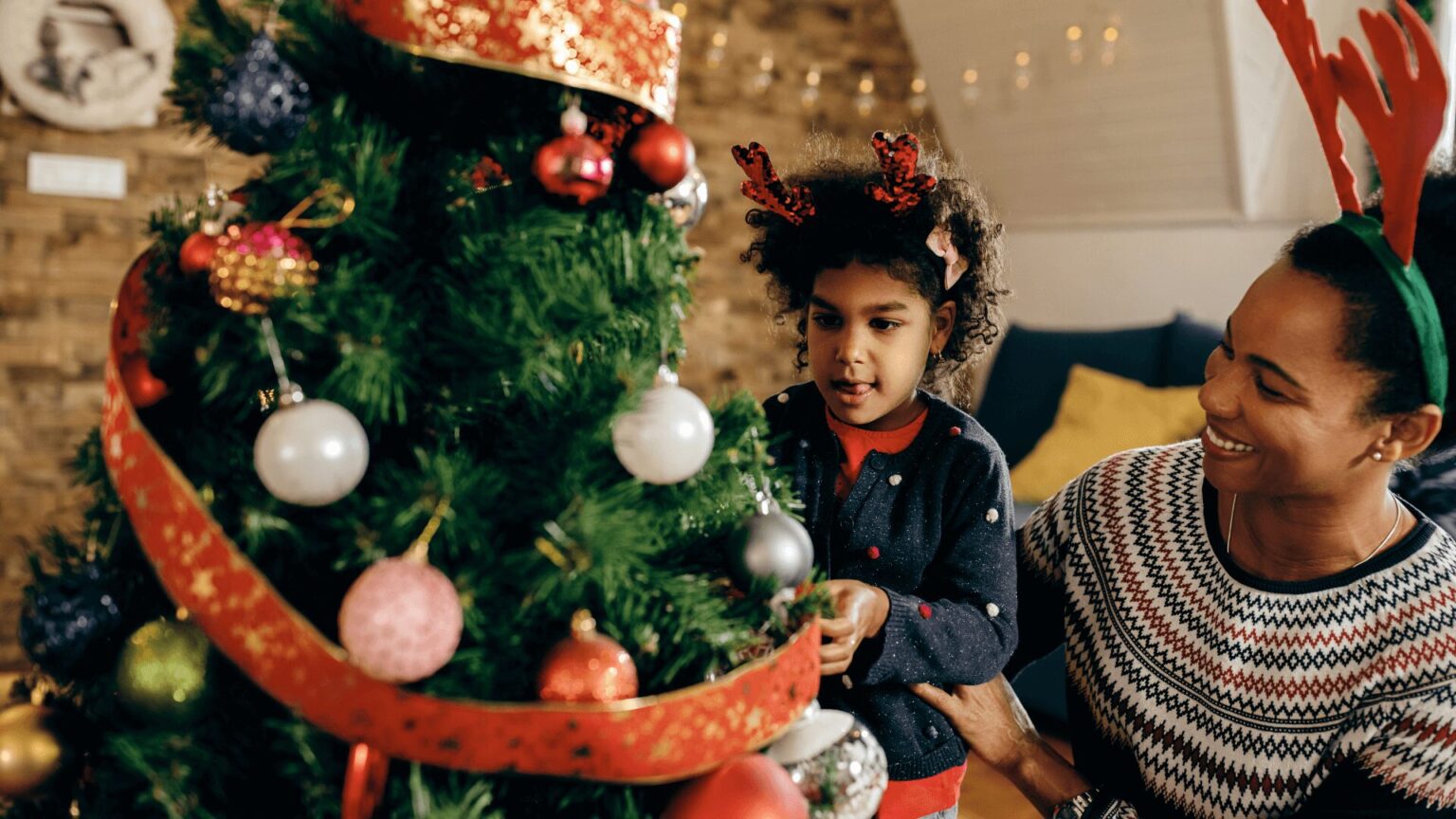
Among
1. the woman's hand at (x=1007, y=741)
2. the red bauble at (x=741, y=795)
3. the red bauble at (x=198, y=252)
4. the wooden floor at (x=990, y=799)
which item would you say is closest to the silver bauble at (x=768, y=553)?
the red bauble at (x=741, y=795)

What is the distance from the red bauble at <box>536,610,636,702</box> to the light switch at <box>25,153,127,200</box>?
124 inches

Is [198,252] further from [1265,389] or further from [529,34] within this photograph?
[1265,389]

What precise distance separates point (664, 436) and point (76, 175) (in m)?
3.16

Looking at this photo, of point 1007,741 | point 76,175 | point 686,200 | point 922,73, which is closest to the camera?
point 686,200

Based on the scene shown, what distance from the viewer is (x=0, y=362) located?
2.96 meters

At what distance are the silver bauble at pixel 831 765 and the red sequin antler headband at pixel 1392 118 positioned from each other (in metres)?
0.64

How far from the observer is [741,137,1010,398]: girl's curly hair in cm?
119

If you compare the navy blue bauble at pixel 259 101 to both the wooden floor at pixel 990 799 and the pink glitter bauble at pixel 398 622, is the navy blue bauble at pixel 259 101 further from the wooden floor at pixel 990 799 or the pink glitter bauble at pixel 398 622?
the wooden floor at pixel 990 799

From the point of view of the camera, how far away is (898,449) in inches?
46.5

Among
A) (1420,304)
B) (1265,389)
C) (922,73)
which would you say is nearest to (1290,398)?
(1265,389)

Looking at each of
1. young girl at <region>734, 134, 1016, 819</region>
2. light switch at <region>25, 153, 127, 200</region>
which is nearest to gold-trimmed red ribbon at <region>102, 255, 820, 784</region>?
young girl at <region>734, 134, 1016, 819</region>

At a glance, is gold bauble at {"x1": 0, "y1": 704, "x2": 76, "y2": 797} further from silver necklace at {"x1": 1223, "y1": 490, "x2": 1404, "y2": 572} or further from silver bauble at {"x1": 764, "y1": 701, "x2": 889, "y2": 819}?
silver necklace at {"x1": 1223, "y1": 490, "x2": 1404, "y2": 572}

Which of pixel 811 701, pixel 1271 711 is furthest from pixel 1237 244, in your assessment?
pixel 811 701

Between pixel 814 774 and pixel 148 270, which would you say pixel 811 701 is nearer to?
pixel 814 774
